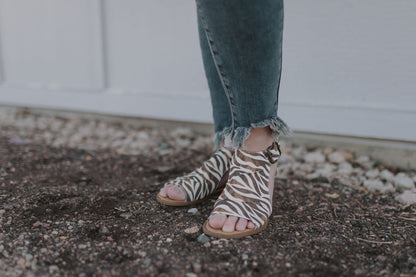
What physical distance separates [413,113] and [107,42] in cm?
149

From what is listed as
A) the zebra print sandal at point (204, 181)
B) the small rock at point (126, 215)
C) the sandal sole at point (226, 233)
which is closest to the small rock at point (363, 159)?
the zebra print sandal at point (204, 181)

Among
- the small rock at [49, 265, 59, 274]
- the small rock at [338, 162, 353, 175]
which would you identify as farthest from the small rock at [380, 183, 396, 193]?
the small rock at [49, 265, 59, 274]

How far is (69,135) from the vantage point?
185 centimetres

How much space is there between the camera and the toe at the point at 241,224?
2.70 ft

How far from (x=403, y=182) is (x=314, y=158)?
35 cm

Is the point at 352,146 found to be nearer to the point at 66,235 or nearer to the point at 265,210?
the point at 265,210

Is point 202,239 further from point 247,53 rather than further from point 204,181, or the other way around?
point 247,53

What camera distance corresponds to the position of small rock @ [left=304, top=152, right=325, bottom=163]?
1.47 metres

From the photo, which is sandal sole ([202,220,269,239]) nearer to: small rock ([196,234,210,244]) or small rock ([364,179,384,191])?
small rock ([196,234,210,244])

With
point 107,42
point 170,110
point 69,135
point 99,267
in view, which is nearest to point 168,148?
point 170,110

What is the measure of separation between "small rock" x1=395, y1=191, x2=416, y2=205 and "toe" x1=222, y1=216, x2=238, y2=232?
0.59 metres

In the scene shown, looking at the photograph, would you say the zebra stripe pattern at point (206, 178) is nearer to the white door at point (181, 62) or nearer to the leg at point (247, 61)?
the leg at point (247, 61)

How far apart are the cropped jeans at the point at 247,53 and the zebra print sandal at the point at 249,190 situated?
0.06m

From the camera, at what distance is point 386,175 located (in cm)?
130
